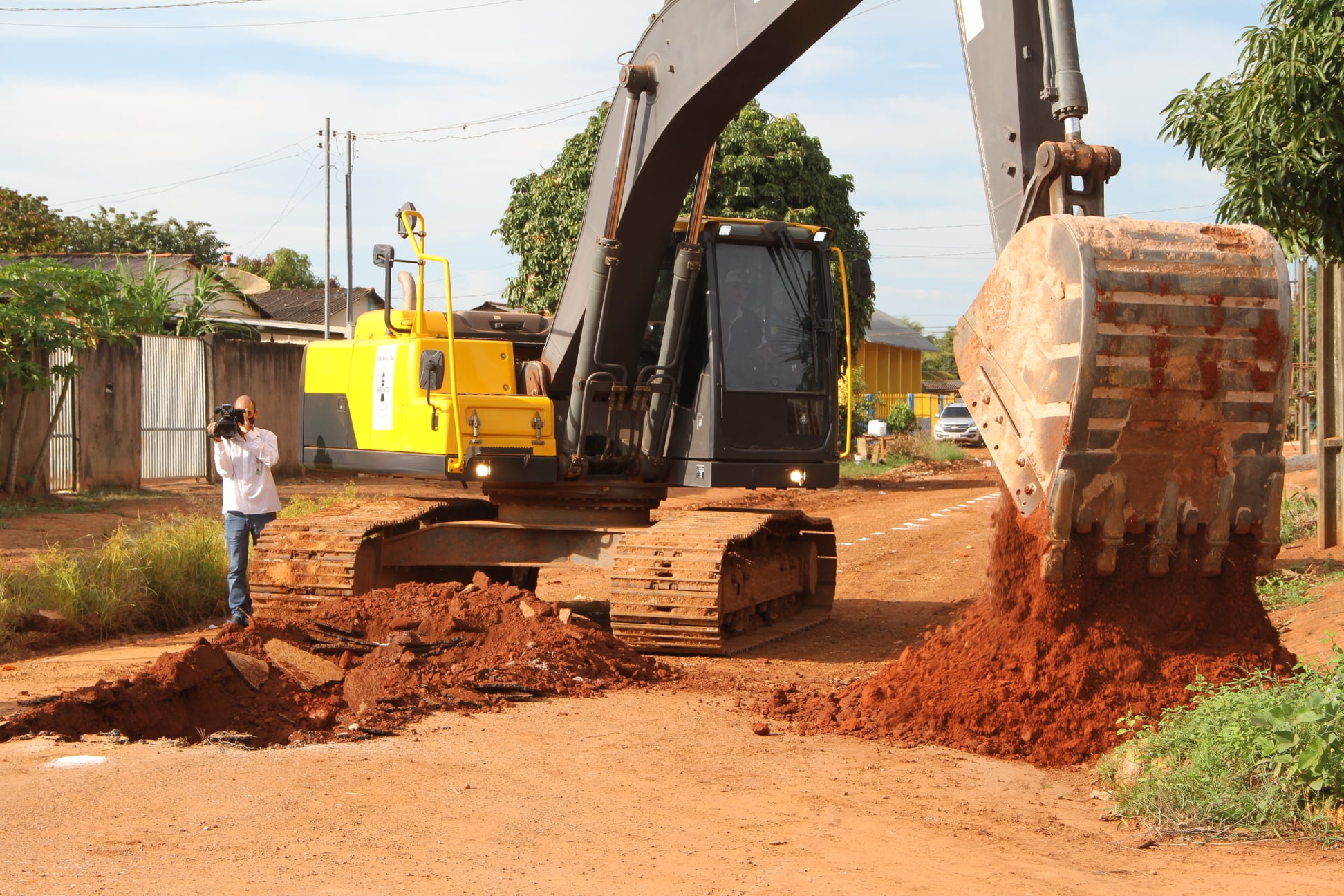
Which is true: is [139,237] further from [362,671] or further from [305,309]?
[362,671]

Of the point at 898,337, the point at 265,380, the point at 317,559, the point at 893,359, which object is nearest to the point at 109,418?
the point at 265,380

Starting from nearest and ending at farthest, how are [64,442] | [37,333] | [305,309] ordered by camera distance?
[37,333], [64,442], [305,309]

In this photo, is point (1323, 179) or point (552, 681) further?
point (1323, 179)

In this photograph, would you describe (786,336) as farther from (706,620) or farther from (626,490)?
(706,620)

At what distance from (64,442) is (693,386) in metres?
11.2

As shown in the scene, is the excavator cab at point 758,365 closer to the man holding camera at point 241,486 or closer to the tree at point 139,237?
the man holding camera at point 241,486

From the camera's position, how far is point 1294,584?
32.4 ft

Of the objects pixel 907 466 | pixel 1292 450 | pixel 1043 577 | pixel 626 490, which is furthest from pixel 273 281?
pixel 1043 577

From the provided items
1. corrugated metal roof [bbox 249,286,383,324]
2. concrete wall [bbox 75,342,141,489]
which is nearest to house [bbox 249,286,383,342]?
corrugated metal roof [bbox 249,286,383,324]

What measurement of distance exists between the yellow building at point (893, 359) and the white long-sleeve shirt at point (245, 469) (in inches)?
1606

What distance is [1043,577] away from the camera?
5.42 meters

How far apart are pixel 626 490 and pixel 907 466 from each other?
70.8ft

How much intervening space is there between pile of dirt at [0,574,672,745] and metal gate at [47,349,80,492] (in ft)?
32.8

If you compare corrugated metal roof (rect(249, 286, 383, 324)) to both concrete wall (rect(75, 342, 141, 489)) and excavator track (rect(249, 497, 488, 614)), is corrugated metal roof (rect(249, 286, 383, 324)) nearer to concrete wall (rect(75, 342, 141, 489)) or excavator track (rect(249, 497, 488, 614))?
concrete wall (rect(75, 342, 141, 489))
